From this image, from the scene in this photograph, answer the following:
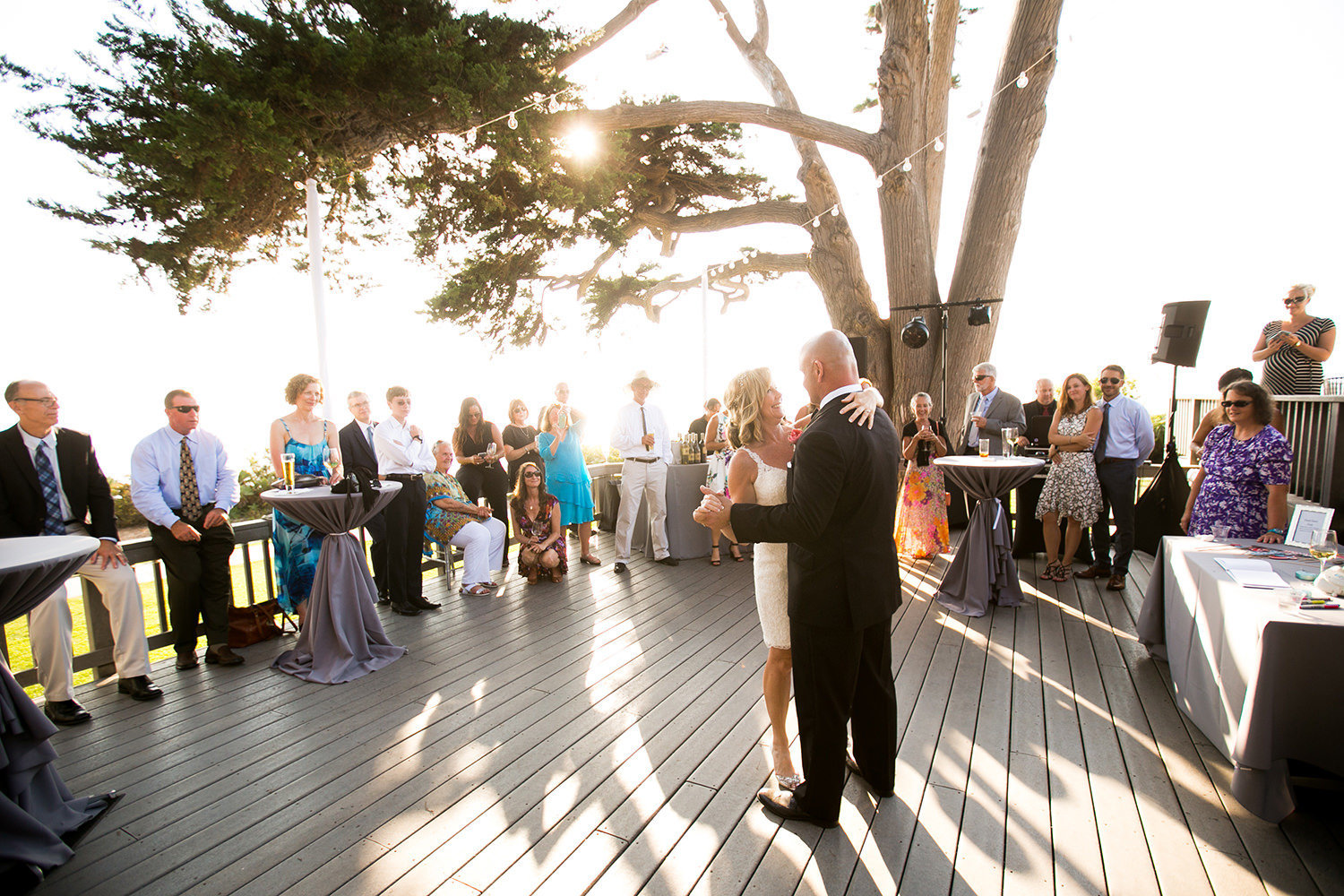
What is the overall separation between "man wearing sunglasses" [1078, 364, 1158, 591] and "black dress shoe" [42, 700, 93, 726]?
6702 millimetres

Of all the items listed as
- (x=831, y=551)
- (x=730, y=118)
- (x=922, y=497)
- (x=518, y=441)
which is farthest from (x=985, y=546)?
(x=730, y=118)

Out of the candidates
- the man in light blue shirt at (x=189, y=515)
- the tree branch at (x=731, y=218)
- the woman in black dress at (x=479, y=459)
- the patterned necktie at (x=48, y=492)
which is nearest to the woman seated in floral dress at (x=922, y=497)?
the woman in black dress at (x=479, y=459)

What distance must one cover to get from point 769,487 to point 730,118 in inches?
288

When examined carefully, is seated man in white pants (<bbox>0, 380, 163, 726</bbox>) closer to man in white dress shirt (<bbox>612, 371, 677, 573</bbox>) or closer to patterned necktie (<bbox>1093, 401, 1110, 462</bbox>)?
man in white dress shirt (<bbox>612, 371, 677, 573</bbox>)

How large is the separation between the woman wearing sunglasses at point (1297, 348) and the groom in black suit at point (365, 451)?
21.4ft

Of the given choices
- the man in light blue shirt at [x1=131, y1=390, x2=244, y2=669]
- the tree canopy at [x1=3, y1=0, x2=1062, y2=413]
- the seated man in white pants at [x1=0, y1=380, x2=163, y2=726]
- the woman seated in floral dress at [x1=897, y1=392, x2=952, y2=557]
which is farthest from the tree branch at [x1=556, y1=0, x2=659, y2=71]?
the seated man in white pants at [x1=0, y1=380, x2=163, y2=726]

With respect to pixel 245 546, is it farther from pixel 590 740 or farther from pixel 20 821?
pixel 590 740

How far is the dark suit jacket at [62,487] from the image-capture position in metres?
3.11

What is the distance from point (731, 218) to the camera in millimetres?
9930

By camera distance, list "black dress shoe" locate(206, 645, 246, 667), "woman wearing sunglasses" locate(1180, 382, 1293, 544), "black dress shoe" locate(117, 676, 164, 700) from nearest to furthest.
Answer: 1. "woman wearing sunglasses" locate(1180, 382, 1293, 544)
2. "black dress shoe" locate(117, 676, 164, 700)
3. "black dress shoe" locate(206, 645, 246, 667)

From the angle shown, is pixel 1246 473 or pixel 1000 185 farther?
pixel 1000 185

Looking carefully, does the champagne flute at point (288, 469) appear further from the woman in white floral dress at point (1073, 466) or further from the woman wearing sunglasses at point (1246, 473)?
the woman in white floral dress at point (1073, 466)

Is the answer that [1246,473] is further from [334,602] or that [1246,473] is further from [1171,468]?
[334,602]

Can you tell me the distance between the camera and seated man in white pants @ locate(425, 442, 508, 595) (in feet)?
17.4
